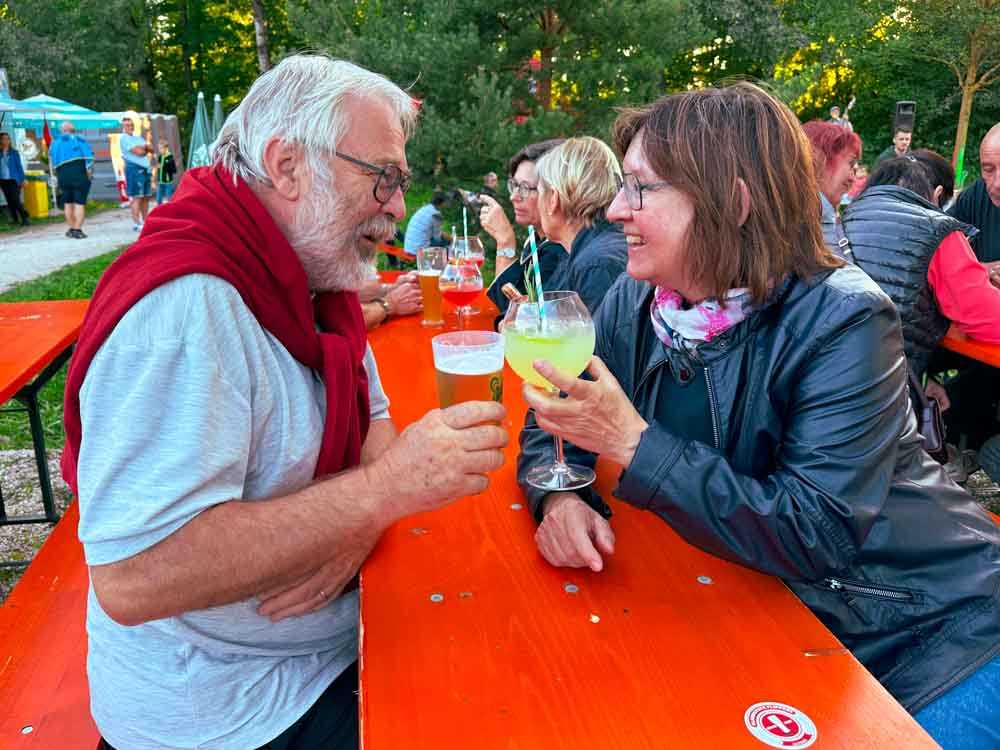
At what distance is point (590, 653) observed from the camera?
1.20 metres

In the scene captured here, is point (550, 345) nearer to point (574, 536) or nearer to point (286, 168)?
point (574, 536)

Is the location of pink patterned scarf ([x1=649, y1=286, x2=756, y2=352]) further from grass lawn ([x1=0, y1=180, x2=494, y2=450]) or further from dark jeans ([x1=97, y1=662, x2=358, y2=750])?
grass lawn ([x1=0, y1=180, x2=494, y2=450])

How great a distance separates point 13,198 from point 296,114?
1770cm

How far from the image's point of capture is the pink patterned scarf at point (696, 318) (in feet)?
5.41

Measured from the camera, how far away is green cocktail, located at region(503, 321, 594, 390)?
59.1 inches

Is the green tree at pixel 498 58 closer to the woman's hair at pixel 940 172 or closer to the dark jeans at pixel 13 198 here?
the woman's hair at pixel 940 172

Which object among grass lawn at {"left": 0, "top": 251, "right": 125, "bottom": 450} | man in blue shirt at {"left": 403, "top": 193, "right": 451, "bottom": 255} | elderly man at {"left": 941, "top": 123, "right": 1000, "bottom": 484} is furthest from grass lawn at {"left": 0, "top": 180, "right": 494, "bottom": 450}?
elderly man at {"left": 941, "top": 123, "right": 1000, "bottom": 484}

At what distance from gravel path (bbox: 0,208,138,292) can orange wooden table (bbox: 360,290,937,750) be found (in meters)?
10.1

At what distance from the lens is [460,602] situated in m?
1.35

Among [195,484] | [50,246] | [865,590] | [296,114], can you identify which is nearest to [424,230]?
[296,114]

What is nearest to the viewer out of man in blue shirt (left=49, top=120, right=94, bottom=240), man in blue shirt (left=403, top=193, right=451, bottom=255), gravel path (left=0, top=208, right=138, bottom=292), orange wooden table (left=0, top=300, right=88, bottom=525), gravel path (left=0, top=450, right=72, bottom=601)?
orange wooden table (left=0, top=300, right=88, bottom=525)

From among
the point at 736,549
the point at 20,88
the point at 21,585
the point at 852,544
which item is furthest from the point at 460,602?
the point at 20,88

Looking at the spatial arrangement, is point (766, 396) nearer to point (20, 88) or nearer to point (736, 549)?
point (736, 549)

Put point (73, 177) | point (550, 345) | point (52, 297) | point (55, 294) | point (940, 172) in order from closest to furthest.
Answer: point (550, 345) → point (940, 172) → point (52, 297) → point (55, 294) → point (73, 177)
